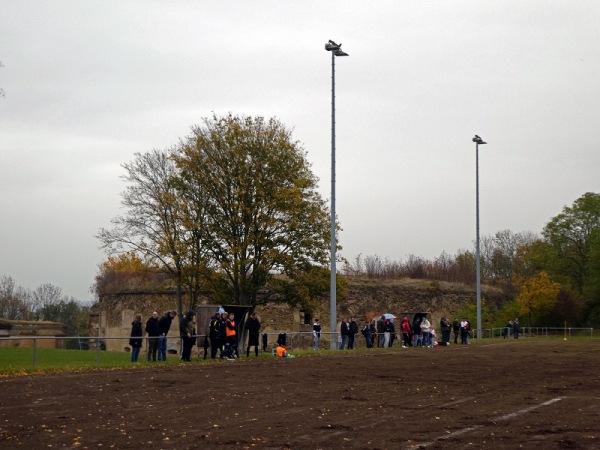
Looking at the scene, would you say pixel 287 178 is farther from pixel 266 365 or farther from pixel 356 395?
pixel 356 395

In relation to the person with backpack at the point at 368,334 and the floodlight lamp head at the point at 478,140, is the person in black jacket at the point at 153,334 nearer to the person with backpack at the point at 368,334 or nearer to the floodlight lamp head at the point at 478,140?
the person with backpack at the point at 368,334

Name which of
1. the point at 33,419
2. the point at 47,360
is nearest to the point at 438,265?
the point at 47,360

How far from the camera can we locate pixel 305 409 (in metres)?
14.0

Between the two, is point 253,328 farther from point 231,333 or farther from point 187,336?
point 187,336

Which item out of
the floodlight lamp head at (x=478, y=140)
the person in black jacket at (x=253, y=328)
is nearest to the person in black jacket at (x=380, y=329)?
the person in black jacket at (x=253, y=328)

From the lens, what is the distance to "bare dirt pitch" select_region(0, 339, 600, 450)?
10664mm

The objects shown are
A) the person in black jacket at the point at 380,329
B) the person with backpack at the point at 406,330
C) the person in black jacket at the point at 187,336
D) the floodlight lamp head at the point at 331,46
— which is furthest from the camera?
the person in black jacket at the point at 380,329

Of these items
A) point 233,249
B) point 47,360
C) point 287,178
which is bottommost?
point 47,360

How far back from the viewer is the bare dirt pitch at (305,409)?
10664mm

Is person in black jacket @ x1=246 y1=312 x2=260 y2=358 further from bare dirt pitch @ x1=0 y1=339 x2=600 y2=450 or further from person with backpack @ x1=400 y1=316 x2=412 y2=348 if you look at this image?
person with backpack @ x1=400 y1=316 x2=412 y2=348

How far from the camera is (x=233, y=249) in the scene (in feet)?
145

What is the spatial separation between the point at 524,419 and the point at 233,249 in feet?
107

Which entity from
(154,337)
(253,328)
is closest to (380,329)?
(253,328)

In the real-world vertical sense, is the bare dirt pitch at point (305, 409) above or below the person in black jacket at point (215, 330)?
below
